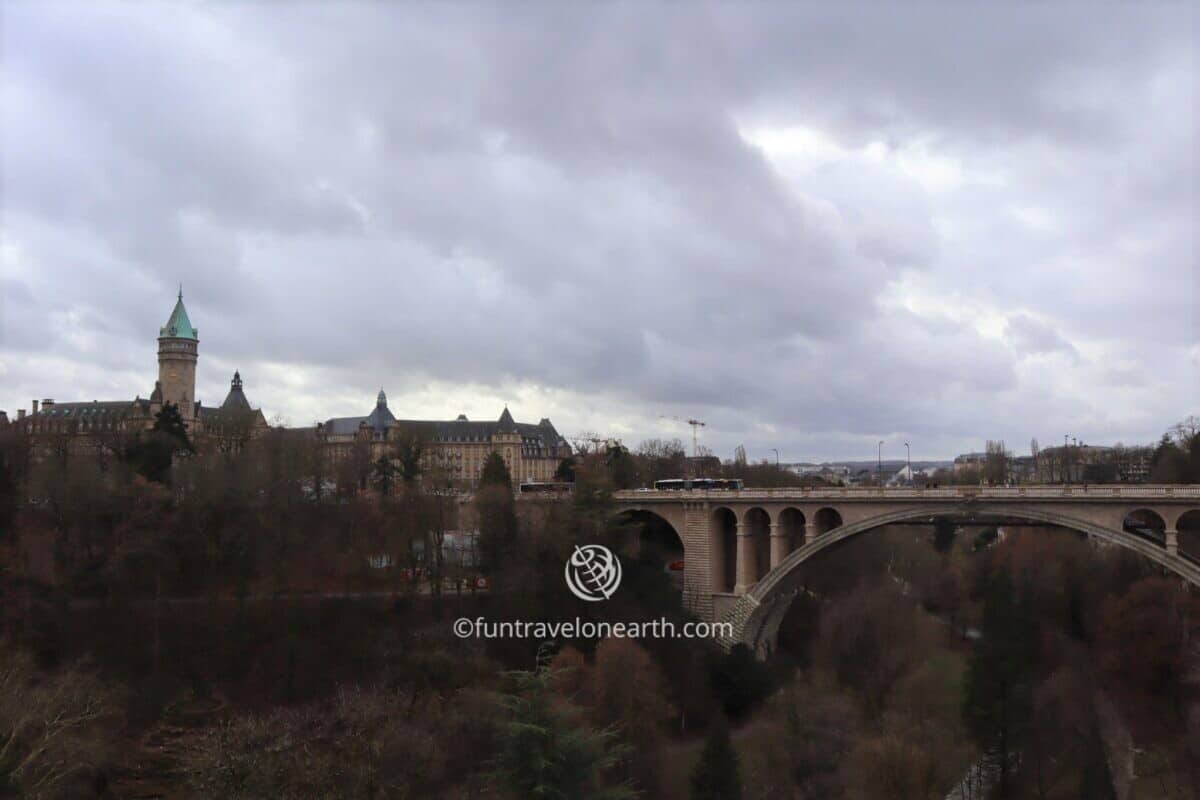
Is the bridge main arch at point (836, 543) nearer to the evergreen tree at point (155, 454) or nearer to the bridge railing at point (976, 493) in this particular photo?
the bridge railing at point (976, 493)

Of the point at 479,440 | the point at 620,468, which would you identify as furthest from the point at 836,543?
the point at 479,440

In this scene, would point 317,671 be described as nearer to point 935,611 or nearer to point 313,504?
point 313,504

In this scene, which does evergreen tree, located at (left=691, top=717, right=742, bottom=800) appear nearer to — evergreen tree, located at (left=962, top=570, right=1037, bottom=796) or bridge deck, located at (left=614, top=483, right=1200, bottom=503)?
evergreen tree, located at (left=962, top=570, right=1037, bottom=796)

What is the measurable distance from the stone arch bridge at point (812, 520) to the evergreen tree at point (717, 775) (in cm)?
1648

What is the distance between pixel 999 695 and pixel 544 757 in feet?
58.7

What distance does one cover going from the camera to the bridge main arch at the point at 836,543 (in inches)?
1216

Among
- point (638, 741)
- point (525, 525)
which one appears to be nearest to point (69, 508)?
point (525, 525)

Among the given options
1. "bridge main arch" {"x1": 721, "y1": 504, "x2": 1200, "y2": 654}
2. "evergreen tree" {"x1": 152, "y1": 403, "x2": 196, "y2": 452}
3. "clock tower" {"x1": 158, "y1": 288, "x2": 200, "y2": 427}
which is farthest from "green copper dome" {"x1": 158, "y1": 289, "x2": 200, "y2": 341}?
"bridge main arch" {"x1": 721, "y1": 504, "x2": 1200, "y2": 654}

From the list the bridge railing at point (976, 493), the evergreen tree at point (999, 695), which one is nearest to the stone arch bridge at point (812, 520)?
the bridge railing at point (976, 493)

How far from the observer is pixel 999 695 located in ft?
Result: 93.8

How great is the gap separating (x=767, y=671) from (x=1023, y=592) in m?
12.4

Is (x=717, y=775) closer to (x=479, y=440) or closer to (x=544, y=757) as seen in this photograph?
(x=544, y=757)

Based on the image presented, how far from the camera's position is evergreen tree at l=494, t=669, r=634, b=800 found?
17.0 meters

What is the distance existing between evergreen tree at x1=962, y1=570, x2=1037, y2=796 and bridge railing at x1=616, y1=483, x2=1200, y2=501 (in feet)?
19.7
